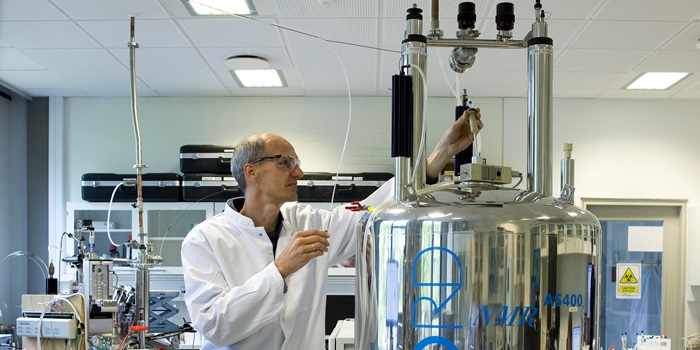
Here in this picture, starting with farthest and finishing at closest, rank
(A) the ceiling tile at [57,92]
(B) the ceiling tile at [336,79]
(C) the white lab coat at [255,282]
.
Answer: (A) the ceiling tile at [57,92] → (B) the ceiling tile at [336,79] → (C) the white lab coat at [255,282]

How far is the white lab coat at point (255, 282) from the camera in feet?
5.35

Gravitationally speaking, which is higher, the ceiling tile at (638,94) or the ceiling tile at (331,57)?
the ceiling tile at (331,57)

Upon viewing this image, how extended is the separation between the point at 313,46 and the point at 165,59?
1075 millimetres

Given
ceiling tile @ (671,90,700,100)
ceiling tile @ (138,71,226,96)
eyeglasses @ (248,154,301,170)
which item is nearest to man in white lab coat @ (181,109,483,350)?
eyeglasses @ (248,154,301,170)

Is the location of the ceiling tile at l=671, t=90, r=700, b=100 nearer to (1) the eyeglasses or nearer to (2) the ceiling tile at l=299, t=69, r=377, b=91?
(2) the ceiling tile at l=299, t=69, r=377, b=91

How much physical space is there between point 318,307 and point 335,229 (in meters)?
0.25

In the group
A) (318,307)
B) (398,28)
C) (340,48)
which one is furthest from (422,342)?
(340,48)

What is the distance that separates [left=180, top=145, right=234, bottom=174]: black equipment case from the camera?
4840mm

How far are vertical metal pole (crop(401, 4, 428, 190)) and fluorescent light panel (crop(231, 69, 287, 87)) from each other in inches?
137

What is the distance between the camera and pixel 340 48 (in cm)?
382

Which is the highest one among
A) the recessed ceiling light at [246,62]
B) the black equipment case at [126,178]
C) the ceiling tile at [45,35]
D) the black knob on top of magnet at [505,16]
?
the ceiling tile at [45,35]

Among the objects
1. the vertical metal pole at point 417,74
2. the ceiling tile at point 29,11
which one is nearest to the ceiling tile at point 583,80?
the ceiling tile at point 29,11

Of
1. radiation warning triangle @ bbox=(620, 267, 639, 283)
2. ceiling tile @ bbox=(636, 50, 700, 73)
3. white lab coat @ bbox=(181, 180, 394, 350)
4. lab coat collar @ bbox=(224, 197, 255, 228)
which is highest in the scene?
ceiling tile @ bbox=(636, 50, 700, 73)

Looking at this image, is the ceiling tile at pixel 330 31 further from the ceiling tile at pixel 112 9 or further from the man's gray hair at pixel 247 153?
the man's gray hair at pixel 247 153
